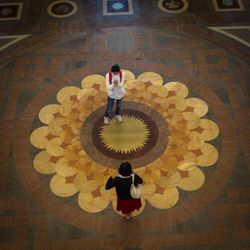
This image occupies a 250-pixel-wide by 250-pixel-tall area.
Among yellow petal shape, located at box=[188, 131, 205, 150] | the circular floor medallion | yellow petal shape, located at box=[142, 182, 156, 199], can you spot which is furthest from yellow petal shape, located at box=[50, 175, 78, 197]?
yellow petal shape, located at box=[188, 131, 205, 150]

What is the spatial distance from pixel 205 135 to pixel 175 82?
1335mm

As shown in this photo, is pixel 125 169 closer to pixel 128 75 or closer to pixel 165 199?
pixel 165 199

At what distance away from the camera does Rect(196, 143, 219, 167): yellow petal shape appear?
6.54 m

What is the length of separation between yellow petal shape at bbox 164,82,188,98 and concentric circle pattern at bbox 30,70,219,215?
19mm

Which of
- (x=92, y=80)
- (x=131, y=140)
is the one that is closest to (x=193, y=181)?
(x=131, y=140)

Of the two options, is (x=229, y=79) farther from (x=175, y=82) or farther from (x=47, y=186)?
(x=47, y=186)

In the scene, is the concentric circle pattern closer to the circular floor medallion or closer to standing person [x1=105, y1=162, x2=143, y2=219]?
the circular floor medallion

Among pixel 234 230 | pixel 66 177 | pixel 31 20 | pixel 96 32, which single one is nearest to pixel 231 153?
pixel 234 230

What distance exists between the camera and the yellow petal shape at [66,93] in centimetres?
746

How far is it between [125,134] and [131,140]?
6.4 inches

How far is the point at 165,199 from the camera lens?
20.1 feet

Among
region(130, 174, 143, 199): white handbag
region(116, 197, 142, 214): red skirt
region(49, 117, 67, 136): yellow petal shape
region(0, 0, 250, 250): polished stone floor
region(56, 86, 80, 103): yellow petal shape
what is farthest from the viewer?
region(56, 86, 80, 103): yellow petal shape

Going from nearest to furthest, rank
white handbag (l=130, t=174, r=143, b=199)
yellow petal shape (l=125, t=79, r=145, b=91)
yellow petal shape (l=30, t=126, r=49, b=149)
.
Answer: white handbag (l=130, t=174, r=143, b=199), yellow petal shape (l=30, t=126, r=49, b=149), yellow petal shape (l=125, t=79, r=145, b=91)

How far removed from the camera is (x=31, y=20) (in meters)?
8.98
